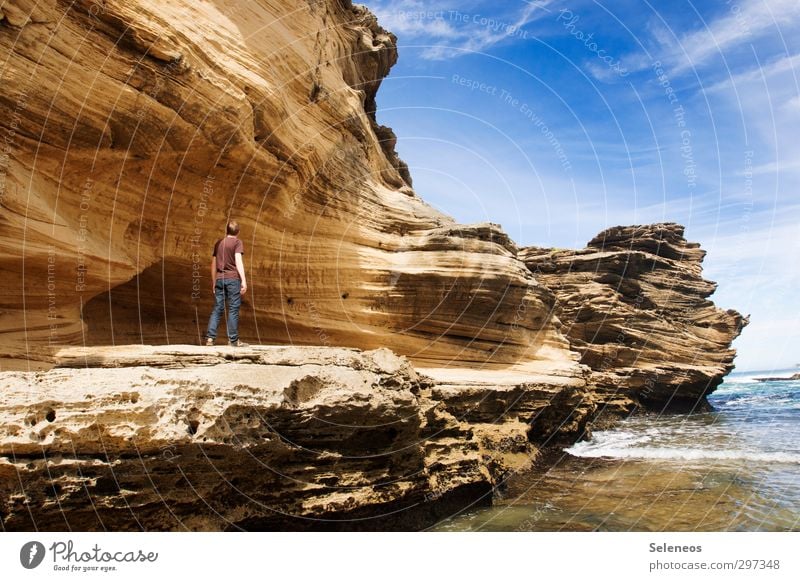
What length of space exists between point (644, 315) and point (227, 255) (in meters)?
38.7

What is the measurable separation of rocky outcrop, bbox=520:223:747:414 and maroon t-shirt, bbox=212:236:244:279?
30301 mm

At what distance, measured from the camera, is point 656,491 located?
12.3 meters

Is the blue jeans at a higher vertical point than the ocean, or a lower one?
higher

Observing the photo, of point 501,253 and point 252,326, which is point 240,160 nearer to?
point 252,326

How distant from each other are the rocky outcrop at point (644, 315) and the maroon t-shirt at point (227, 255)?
30.3 m

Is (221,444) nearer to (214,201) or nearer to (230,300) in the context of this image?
(230,300)

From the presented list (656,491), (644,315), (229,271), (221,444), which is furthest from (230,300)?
(644,315)

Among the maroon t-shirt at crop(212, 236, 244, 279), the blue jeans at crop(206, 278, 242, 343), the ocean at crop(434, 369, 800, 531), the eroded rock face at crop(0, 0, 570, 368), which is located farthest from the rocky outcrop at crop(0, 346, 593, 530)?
the eroded rock face at crop(0, 0, 570, 368)

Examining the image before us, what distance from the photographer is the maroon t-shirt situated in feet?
34.1

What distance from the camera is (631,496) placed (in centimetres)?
1196

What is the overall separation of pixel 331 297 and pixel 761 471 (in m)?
12.7

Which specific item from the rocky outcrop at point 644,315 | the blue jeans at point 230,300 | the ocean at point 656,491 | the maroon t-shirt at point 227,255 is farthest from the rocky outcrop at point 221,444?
the rocky outcrop at point 644,315

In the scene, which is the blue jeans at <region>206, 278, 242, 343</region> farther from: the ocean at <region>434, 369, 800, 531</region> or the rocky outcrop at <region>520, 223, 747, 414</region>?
the rocky outcrop at <region>520, 223, 747, 414</region>

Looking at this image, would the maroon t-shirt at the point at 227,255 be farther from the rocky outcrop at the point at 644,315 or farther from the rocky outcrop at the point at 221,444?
the rocky outcrop at the point at 644,315
